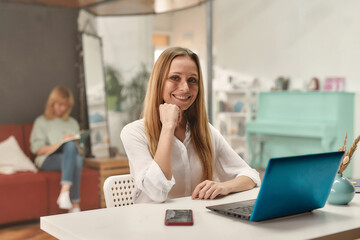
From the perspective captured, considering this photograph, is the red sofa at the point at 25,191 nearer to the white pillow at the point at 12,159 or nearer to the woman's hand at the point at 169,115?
the white pillow at the point at 12,159

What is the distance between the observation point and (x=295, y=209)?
1.29 meters

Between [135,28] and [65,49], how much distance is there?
2.40ft

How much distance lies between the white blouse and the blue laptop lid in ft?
1.32

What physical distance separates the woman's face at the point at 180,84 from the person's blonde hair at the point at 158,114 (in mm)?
18

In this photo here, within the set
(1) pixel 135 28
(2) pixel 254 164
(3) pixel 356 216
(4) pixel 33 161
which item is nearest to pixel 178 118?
(3) pixel 356 216

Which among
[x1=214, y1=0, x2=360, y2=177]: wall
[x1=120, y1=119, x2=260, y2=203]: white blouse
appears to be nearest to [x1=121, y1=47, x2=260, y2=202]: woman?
[x1=120, y1=119, x2=260, y2=203]: white blouse

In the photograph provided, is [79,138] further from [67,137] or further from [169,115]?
[169,115]

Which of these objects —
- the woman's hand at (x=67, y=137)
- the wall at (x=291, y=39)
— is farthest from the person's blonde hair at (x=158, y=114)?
the wall at (x=291, y=39)

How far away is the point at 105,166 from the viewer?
430cm

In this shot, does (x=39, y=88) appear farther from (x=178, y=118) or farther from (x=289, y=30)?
(x=289, y=30)

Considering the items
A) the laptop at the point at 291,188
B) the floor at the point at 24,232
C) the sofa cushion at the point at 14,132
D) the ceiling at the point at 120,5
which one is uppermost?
the ceiling at the point at 120,5

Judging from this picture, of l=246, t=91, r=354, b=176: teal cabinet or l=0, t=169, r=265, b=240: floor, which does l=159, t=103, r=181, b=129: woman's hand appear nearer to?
l=0, t=169, r=265, b=240: floor

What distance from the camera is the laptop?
1.17 meters

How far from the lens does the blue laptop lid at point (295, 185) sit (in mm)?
1170
